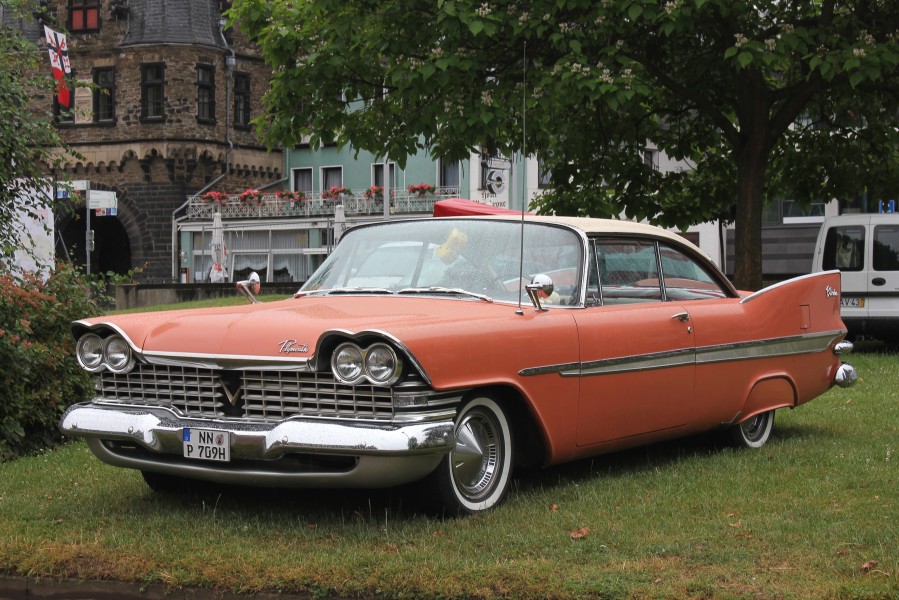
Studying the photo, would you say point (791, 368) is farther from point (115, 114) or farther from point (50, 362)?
point (115, 114)

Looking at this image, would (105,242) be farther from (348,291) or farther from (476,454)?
(476,454)

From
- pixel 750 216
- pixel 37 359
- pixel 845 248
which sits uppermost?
pixel 750 216

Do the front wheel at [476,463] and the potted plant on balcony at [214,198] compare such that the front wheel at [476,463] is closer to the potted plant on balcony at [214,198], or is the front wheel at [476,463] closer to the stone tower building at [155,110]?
the potted plant on balcony at [214,198]

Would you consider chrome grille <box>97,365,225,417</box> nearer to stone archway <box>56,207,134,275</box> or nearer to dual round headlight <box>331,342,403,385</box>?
dual round headlight <box>331,342,403,385</box>

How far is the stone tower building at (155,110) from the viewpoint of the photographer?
54.8 m

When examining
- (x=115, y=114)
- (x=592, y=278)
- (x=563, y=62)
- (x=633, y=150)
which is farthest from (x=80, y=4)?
(x=592, y=278)

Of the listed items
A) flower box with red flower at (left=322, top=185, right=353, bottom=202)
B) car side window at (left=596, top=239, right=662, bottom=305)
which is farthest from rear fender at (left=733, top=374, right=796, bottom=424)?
flower box with red flower at (left=322, top=185, right=353, bottom=202)

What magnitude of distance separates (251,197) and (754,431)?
150 ft

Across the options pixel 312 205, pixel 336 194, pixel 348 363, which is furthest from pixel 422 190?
pixel 348 363

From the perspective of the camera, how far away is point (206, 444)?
19.9 feet

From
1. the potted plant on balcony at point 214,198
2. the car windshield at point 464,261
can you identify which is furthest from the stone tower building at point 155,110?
the car windshield at point 464,261

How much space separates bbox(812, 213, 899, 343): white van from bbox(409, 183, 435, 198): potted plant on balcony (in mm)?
28803

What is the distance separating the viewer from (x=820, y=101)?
20375 mm

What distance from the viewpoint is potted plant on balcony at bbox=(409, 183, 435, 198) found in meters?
48.0
